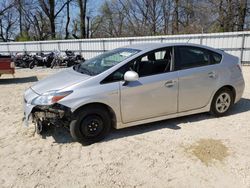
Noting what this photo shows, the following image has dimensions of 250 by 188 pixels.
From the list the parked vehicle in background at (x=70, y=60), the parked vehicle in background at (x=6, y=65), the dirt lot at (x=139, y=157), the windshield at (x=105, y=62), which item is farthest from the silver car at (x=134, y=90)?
the parked vehicle in background at (x=70, y=60)

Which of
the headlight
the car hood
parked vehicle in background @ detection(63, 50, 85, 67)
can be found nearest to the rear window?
the car hood

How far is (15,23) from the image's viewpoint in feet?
106

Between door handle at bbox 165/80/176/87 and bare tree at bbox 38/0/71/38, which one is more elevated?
bare tree at bbox 38/0/71/38

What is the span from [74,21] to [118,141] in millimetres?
29502

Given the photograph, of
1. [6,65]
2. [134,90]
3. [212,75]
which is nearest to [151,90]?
[134,90]

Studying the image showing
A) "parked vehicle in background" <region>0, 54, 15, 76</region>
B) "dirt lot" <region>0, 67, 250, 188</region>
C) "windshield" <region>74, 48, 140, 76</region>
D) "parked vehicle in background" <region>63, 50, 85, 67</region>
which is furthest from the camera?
"parked vehicle in background" <region>63, 50, 85, 67</region>

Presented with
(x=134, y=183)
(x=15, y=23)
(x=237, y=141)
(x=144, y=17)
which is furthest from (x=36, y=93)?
(x=15, y=23)

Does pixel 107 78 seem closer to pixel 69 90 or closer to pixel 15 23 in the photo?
pixel 69 90

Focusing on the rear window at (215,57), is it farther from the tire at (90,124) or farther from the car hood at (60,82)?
the car hood at (60,82)

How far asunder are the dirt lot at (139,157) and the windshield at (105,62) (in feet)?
3.55

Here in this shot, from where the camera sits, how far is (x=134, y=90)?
3559 mm

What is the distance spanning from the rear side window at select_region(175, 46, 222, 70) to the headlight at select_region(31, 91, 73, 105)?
1.93 m

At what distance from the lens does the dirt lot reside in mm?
2680

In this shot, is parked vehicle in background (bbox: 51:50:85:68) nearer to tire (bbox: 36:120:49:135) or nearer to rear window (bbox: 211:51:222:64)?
tire (bbox: 36:120:49:135)
